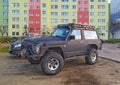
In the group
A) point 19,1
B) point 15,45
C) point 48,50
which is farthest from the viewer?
point 19,1

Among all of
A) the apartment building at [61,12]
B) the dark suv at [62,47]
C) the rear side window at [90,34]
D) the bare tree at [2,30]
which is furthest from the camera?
the apartment building at [61,12]

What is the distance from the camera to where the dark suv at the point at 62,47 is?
9.01 metres

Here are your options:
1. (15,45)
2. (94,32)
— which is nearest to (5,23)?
(15,45)

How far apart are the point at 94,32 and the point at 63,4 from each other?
6633cm

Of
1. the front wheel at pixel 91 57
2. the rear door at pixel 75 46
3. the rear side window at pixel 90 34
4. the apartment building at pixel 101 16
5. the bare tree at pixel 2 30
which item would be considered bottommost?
the front wheel at pixel 91 57

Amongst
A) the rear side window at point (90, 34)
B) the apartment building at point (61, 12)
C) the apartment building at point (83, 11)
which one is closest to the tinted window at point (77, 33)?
the rear side window at point (90, 34)

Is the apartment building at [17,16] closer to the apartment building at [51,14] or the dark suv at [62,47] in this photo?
the apartment building at [51,14]

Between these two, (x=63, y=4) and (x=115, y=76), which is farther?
(x=63, y=4)

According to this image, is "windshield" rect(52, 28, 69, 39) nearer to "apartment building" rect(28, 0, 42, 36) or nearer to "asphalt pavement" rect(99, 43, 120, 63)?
"asphalt pavement" rect(99, 43, 120, 63)

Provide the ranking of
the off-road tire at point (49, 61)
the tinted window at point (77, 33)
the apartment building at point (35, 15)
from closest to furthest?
1. the off-road tire at point (49, 61)
2. the tinted window at point (77, 33)
3. the apartment building at point (35, 15)

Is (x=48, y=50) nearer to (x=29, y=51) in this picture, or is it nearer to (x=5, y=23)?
(x=29, y=51)

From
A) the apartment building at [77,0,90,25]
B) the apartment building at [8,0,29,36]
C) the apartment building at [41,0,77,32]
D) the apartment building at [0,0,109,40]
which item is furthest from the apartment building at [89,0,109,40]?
the apartment building at [8,0,29,36]

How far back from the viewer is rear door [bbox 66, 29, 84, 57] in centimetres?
1009

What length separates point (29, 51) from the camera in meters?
9.39
